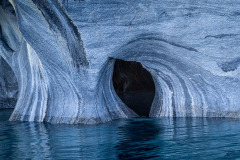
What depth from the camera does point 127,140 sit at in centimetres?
559

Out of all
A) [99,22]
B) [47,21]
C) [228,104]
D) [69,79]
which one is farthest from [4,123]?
[228,104]

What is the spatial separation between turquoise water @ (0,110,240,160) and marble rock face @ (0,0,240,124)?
509 mm

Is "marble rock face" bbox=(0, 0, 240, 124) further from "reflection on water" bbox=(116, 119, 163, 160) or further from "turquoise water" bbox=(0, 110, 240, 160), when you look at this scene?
"reflection on water" bbox=(116, 119, 163, 160)

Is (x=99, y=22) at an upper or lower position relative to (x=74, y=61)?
upper

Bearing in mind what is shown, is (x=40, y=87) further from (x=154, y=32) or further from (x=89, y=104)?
(x=154, y=32)

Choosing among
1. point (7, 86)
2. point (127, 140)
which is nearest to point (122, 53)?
point (127, 140)

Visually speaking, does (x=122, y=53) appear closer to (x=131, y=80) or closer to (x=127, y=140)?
(x=127, y=140)

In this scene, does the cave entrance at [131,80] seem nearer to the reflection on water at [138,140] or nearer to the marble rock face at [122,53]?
the marble rock face at [122,53]

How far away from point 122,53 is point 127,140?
221 centimetres

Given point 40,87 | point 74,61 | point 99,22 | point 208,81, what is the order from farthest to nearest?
point 40,87
point 208,81
point 74,61
point 99,22

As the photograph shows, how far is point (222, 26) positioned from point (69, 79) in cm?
279

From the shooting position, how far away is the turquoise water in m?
4.62

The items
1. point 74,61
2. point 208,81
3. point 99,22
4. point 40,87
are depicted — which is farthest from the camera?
point 40,87

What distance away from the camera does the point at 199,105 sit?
7844 millimetres
